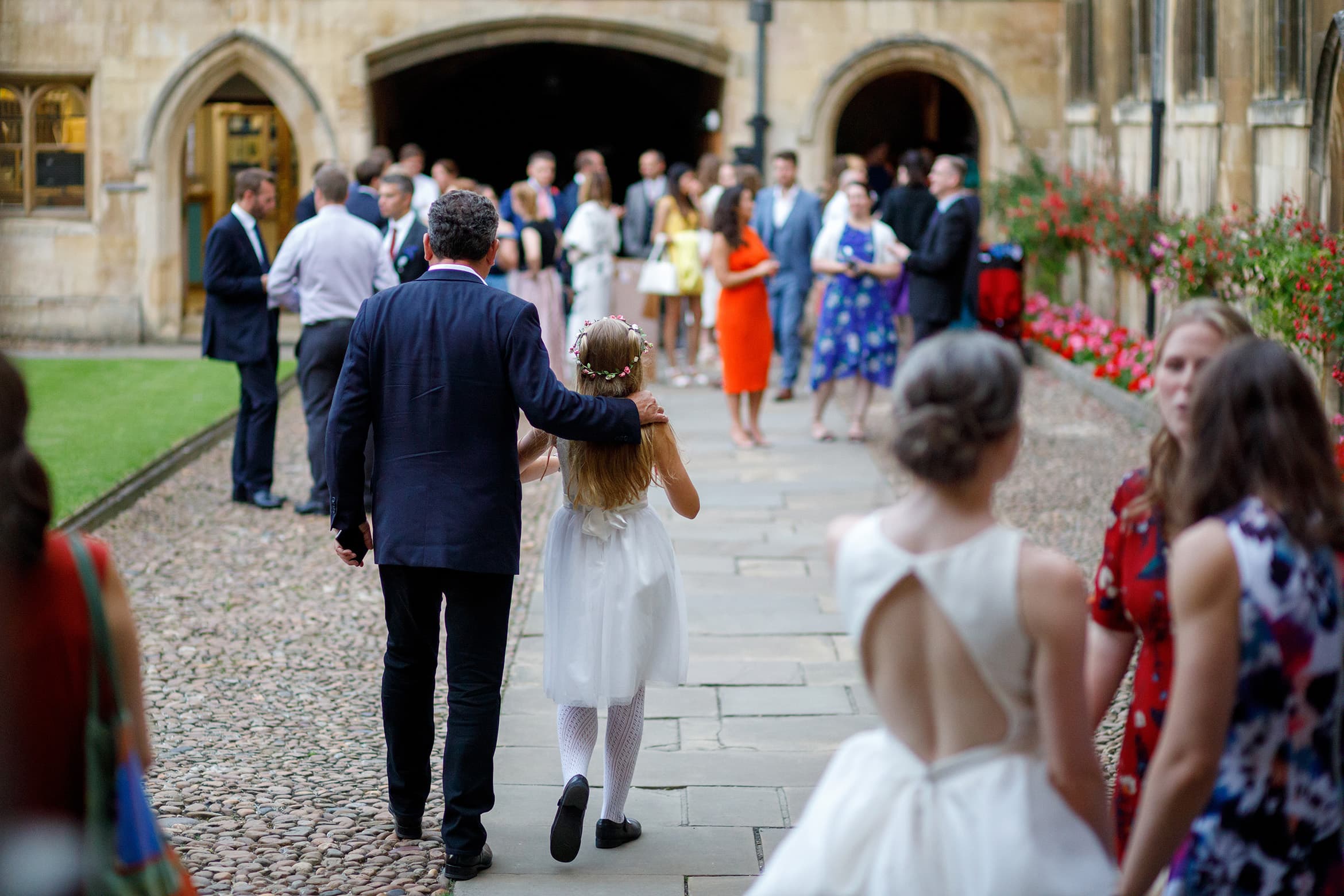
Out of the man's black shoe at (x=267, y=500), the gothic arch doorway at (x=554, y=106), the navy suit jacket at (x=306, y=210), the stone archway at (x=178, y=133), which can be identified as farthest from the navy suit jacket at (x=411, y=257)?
the gothic arch doorway at (x=554, y=106)

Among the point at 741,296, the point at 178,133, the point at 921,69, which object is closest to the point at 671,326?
the point at 741,296

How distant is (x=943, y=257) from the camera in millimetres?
9773

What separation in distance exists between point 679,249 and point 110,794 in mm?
10584

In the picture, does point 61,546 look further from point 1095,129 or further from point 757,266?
point 1095,129

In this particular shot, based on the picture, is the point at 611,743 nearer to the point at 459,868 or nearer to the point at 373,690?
the point at 459,868

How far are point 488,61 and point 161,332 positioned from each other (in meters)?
9.13

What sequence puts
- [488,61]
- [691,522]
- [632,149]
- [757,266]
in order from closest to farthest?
1. [691,522]
2. [757,266]
3. [488,61]
4. [632,149]

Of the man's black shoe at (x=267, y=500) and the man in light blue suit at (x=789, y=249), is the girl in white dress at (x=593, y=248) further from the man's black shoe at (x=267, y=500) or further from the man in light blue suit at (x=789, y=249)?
the man's black shoe at (x=267, y=500)

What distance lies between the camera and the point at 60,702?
2.22 metres

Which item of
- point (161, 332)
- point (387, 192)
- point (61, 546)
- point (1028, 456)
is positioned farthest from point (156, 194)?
point (61, 546)

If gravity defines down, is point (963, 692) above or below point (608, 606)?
above

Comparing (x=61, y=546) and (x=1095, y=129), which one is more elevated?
(x=1095, y=129)

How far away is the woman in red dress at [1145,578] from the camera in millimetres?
2604

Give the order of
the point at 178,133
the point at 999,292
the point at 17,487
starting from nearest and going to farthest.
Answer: the point at 17,487
the point at 999,292
the point at 178,133
